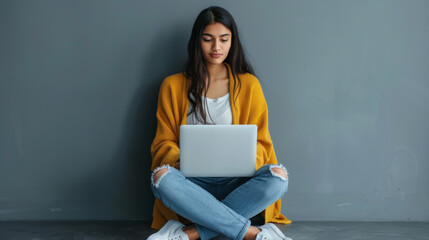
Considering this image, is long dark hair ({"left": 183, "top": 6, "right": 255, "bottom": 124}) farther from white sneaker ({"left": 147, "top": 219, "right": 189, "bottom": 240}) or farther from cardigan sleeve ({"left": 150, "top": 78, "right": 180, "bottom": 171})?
white sneaker ({"left": 147, "top": 219, "right": 189, "bottom": 240})

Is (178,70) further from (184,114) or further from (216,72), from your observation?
(184,114)

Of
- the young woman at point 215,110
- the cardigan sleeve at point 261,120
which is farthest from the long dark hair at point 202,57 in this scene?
the cardigan sleeve at point 261,120

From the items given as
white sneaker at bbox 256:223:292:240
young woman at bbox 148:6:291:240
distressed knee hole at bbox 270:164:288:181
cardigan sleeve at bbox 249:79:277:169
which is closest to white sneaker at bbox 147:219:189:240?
young woman at bbox 148:6:291:240

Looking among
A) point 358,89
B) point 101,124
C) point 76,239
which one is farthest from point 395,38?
point 76,239

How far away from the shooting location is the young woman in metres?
1.78

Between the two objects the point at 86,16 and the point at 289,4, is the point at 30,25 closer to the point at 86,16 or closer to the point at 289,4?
the point at 86,16

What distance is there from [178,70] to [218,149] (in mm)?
785

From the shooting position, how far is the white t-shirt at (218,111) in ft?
6.70

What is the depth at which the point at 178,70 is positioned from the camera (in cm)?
227

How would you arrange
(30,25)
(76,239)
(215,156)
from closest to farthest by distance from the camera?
(215,156), (76,239), (30,25)

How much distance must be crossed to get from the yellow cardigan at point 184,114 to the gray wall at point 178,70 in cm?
16

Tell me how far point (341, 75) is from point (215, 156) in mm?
1002

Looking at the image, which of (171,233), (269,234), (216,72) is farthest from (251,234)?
(216,72)

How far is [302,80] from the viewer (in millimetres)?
2248
